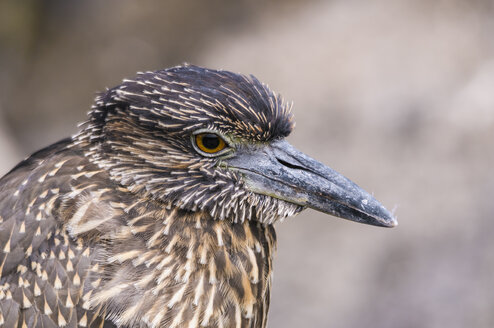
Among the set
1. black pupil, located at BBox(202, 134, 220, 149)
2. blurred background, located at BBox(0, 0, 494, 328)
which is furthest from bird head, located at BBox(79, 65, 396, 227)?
blurred background, located at BBox(0, 0, 494, 328)

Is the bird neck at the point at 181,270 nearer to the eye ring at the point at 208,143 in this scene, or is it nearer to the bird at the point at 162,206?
the bird at the point at 162,206

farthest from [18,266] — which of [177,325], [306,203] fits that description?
[306,203]

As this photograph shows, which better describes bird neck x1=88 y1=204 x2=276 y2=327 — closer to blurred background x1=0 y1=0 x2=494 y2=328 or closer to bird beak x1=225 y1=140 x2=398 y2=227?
bird beak x1=225 y1=140 x2=398 y2=227

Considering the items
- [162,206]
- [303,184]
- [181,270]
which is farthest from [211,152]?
[181,270]

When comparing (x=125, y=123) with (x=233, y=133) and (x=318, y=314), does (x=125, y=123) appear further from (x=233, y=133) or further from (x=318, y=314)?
(x=318, y=314)

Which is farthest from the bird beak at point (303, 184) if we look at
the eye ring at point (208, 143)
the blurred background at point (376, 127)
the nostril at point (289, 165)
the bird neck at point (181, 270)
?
the blurred background at point (376, 127)

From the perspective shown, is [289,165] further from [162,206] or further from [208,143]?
[162,206]
